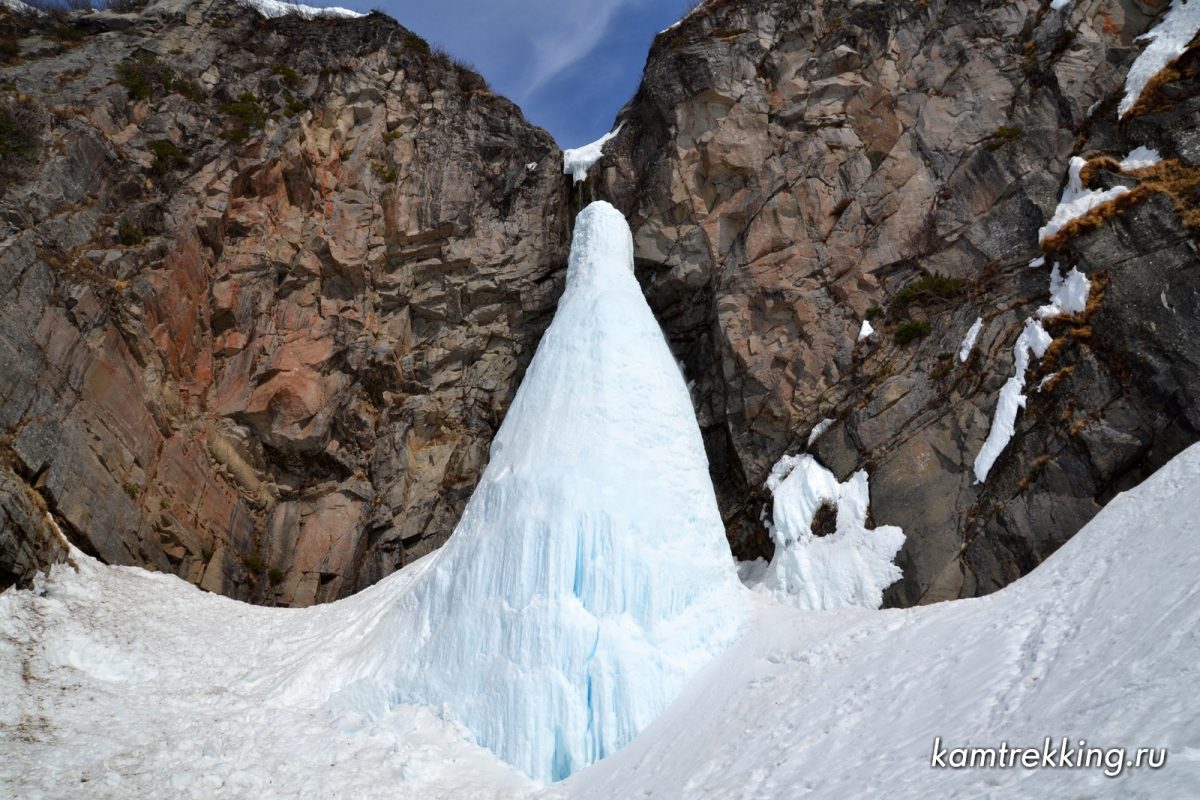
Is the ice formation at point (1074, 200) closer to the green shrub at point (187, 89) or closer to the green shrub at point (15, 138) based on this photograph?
the green shrub at point (187, 89)

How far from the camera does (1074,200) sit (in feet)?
51.2

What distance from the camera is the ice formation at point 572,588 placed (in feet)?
40.8

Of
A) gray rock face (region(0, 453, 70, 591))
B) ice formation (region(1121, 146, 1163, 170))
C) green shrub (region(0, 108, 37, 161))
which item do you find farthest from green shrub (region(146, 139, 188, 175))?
ice formation (region(1121, 146, 1163, 170))

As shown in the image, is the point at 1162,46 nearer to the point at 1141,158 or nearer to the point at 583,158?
the point at 1141,158

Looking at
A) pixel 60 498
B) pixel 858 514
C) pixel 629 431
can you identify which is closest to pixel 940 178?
pixel 858 514

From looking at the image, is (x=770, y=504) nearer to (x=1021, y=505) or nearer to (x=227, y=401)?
(x=1021, y=505)

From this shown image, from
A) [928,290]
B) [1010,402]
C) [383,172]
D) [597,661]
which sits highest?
[383,172]

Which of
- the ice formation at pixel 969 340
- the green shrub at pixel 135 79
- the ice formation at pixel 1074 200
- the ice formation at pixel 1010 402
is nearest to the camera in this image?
the ice formation at pixel 1010 402

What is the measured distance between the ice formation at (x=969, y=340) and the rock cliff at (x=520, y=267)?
0.25m

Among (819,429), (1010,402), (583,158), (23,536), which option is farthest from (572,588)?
(583,158)

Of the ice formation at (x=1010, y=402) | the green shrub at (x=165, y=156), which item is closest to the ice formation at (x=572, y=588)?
the ice formation at (x=1010, y=402)

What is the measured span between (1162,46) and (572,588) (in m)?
17.5

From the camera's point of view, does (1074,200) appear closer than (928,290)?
Yes

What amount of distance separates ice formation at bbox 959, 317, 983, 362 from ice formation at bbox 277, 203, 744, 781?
590cm
